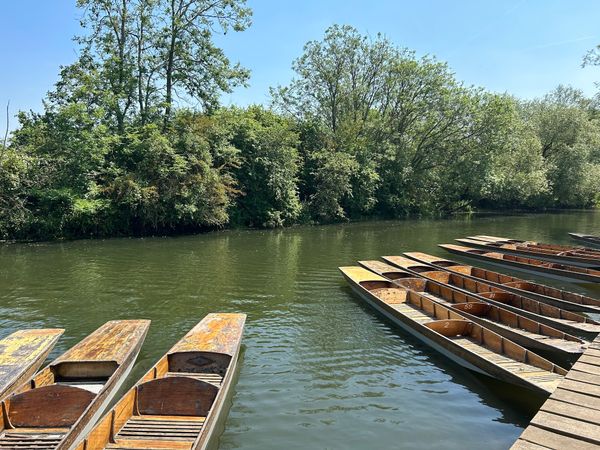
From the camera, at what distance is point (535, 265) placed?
15188 mm

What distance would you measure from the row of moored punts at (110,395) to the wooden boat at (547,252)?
45.5ft

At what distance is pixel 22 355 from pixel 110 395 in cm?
198

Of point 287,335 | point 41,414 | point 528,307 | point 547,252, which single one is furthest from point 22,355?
point 547,252

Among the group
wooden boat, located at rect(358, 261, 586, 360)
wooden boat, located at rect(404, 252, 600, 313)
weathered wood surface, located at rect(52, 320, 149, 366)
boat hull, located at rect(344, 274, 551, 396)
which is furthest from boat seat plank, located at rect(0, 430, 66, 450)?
wooden boat, located at rect(404, 252, 600, 313)

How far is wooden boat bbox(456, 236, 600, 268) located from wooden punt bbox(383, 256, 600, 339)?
20.0ft

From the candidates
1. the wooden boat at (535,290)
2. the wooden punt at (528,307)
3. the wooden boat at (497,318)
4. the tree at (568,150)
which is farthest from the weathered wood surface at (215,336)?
the tree at (568,150)

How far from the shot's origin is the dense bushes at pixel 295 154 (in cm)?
2259

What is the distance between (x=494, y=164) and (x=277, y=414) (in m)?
39.2

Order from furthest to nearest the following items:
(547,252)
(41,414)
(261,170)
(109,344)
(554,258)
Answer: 1. (261,170)
2. (547,252)
3. (554,258)
4. (109,344)
5. (41,414)

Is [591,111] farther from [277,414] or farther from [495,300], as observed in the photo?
[277,414]

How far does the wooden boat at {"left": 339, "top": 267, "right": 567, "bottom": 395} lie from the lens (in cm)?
632

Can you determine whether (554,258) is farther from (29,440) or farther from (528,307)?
(29,440)

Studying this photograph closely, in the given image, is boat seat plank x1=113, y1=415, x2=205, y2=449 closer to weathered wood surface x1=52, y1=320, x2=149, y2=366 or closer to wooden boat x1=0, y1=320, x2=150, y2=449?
wooden boat x1=0, y1=320, x2=150, y2=449

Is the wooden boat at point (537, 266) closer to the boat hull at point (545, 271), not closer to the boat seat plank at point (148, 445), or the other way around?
the boat hull at point (545, 271)
